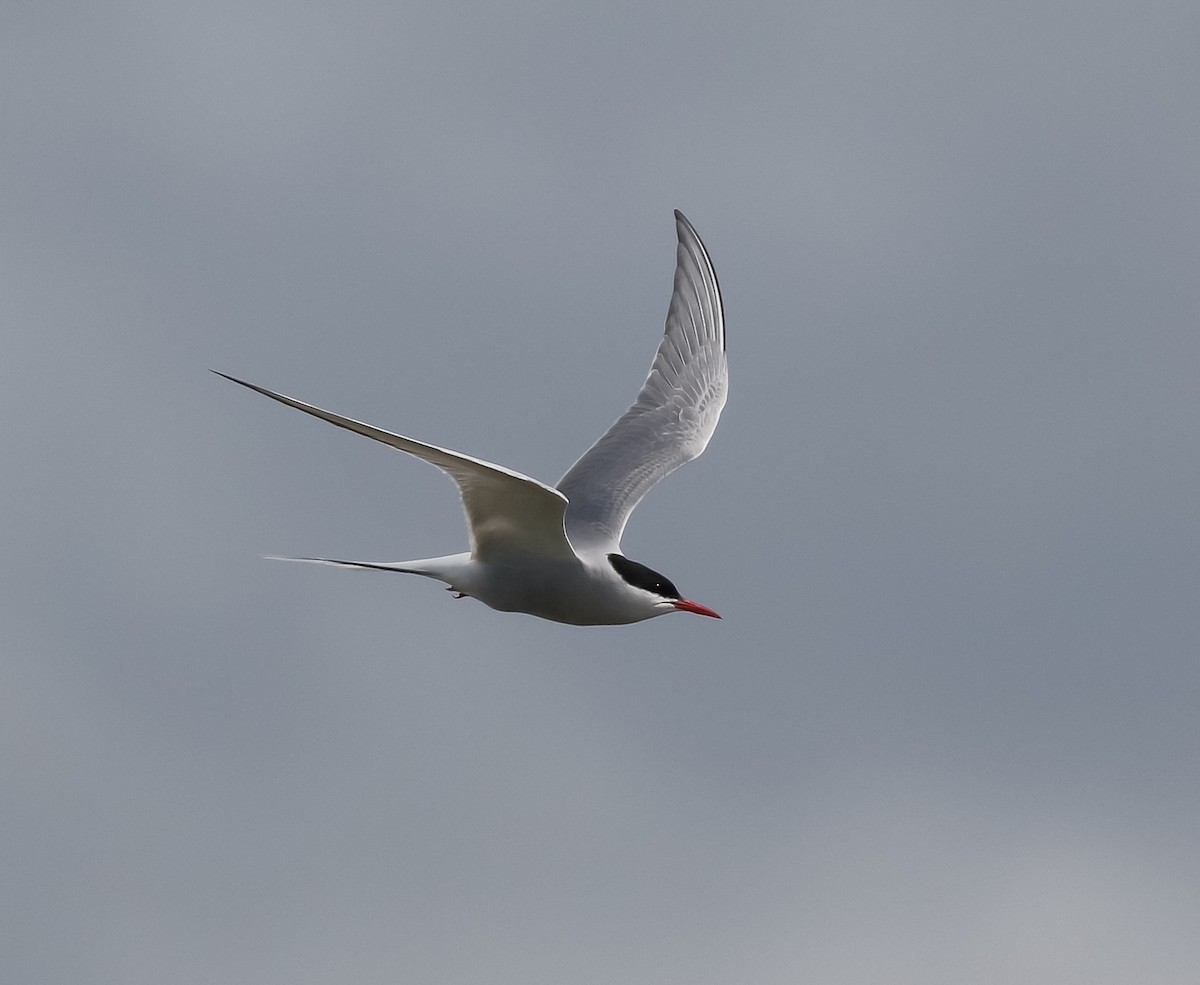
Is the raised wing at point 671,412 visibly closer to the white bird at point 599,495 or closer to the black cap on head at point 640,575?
the white bird at point 599,495

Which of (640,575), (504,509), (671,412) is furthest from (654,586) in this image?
(671,412)

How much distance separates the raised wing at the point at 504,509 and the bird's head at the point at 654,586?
25.8 inches

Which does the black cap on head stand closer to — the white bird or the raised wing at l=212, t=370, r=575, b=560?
the white bird

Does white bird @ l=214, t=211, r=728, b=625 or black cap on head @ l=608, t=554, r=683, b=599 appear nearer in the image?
white bird @ l=214, t=211, r=728, b=625

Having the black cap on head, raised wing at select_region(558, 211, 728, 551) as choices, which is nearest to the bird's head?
the black cap on head

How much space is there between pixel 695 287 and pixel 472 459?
21.5 ft

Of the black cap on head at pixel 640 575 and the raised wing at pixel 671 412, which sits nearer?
the black cap on head at pixel 640 575

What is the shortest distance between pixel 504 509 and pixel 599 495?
2.79m

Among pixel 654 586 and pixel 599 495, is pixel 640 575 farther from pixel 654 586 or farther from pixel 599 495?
pixel 599 495

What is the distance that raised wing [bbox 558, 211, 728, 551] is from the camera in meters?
12.7

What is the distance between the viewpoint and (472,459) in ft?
26.3

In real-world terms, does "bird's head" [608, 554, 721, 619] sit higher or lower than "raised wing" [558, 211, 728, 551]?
lower

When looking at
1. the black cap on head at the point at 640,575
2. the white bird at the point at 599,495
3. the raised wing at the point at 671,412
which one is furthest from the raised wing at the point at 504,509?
the raised wing at the point at 671,412

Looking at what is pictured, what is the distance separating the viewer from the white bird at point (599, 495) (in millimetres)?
9602
